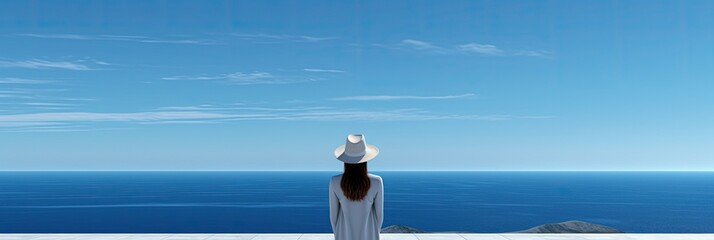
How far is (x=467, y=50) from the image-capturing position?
114125mm

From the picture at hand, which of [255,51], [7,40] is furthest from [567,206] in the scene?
[7,40]

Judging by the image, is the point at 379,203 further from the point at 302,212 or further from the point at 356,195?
the point at 302,212

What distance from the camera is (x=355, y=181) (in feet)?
21.3

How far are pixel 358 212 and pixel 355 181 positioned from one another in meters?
0.37

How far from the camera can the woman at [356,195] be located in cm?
637

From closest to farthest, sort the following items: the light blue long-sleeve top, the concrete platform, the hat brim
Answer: the hat brim → the light blue long-sleeve top → the concrete platform

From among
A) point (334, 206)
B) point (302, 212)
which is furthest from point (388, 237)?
point (302, 212)

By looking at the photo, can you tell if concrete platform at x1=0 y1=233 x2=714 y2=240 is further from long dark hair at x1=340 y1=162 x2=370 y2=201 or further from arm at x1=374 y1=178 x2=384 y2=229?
long dark hair at x1=340 y1=162 x2=370 y2=201

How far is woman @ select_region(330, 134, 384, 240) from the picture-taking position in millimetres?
6371

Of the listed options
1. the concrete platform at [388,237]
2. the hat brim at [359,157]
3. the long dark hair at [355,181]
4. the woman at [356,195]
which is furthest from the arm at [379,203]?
the concrete platform at [388,237]

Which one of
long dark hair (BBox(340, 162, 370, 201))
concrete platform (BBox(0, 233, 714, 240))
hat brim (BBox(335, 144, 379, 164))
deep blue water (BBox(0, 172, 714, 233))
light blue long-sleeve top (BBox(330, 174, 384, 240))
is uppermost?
deep blue water (BBox(0, 172, 714, 233))

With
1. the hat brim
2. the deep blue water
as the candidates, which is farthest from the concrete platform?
the deep blue water

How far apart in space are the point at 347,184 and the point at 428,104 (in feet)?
437

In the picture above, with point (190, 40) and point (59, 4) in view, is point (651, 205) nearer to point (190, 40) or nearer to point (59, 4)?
point (190, 40)
